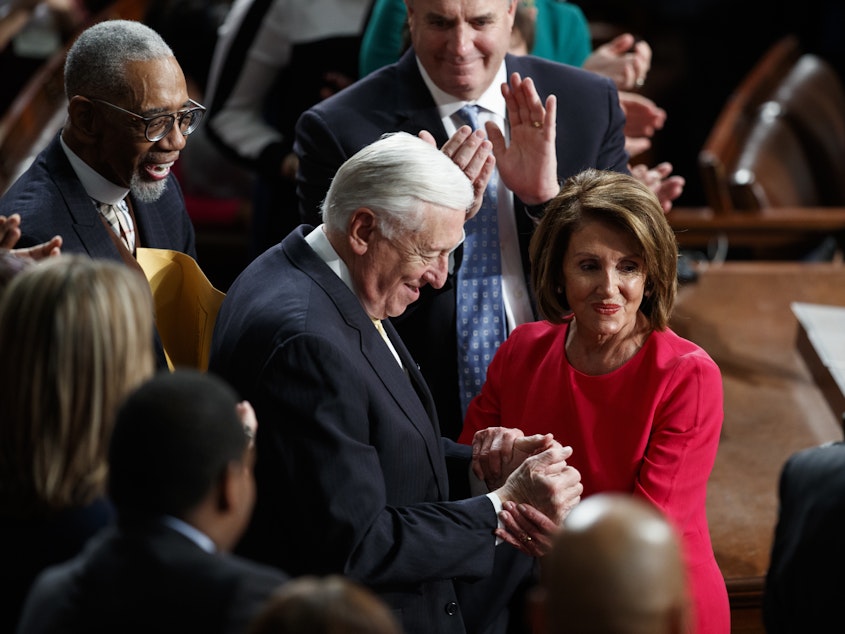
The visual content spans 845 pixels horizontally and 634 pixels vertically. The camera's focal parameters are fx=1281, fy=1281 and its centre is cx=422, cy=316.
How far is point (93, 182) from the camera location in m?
2.70

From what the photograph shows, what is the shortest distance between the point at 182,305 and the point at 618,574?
163cm

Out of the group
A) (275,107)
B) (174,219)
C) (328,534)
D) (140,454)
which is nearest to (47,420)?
(140,454)

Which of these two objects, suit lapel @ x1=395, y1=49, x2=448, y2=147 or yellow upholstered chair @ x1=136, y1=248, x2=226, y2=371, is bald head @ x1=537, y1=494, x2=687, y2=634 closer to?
yellow upholstered chair @ x1=136, y1=248, x2=226, y2=371

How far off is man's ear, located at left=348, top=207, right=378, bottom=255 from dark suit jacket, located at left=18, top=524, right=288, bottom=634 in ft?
3.02

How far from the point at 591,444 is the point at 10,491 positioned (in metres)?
1.29

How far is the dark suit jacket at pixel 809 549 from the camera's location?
1944 mm

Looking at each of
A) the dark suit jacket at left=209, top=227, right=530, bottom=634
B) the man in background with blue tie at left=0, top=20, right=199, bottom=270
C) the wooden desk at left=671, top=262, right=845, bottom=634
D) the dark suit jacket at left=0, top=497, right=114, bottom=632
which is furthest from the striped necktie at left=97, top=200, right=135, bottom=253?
the wooden desk at left=671, top=262, right=845, bottom=634

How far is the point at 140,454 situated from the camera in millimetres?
1586

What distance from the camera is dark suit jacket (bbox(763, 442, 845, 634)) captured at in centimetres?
194

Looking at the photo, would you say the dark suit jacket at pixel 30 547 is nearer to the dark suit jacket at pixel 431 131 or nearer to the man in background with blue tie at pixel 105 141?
the man in background with blue tie at pixel 105 141

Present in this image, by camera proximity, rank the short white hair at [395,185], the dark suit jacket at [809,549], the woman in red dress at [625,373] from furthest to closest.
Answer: the woman in red dress at [625,373] → the short white hair at [395,185] → the dark suit jacket at [809,549]

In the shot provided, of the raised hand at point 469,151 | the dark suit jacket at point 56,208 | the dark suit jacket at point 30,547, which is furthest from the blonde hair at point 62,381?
the raised hand at point 469,151

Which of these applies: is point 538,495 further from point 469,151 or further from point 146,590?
point 146,590

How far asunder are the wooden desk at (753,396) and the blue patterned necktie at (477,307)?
2.52 feet
